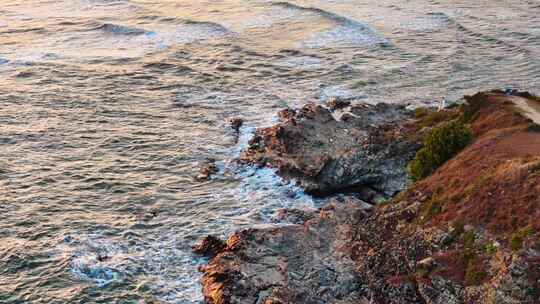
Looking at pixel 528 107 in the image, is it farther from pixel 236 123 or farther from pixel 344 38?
pixel 344 38

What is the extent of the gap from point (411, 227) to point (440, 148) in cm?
552

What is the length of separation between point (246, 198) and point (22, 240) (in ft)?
33.5

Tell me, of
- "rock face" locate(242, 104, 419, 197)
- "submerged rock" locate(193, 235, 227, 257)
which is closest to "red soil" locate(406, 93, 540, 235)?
"rock face" locate(242, 104, 419, 197)

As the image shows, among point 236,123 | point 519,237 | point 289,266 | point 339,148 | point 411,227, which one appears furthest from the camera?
point 236,123

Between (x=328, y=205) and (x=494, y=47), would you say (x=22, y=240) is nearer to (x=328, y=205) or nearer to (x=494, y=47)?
(x=328, y=205)

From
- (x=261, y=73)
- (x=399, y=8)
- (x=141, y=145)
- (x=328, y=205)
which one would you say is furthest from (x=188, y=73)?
(x=399, y=8)

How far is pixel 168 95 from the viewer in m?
45.7

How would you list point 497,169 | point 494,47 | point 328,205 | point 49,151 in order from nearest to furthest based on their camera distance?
point 497,169
point 328,205
point 49,151
point 494,47

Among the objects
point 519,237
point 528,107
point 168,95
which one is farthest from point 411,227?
point 168,95

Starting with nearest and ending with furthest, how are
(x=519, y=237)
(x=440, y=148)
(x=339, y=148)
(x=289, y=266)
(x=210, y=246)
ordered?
(x=519, y=237), (x=289, y=266), (x=210, y=246), (x=440, y=148), (x=339, y=148)

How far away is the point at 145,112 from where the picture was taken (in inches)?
1672

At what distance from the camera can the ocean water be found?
26.7 meters

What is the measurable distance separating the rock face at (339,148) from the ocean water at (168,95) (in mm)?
1184

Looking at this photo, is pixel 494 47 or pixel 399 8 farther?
pixel 399 8
